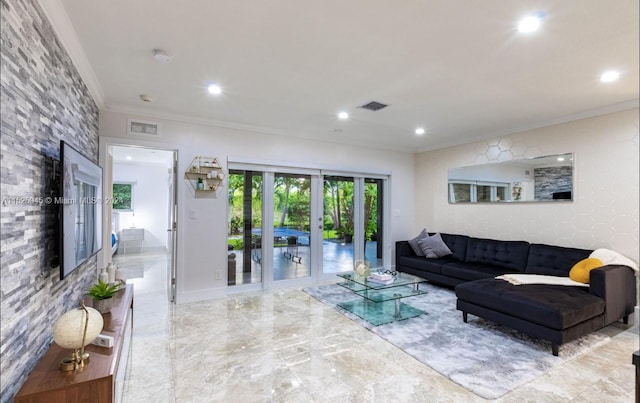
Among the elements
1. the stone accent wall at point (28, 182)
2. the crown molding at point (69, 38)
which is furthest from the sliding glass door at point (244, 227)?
the stone accent wall at point (28, 182)

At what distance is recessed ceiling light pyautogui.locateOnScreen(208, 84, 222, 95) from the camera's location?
119 inches

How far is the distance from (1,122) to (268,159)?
11.0ft

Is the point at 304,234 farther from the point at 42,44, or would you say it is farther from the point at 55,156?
the point at 42,44

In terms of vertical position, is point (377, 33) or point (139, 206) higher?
point (377, 33)

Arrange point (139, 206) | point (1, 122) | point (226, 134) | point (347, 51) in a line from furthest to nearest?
1. point (139, 206)
2. point (226, 134)
3. point (347, 51)
4. point (1, 122)

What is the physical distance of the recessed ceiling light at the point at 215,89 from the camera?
3027 millimetres

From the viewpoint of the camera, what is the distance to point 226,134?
14.1 ft

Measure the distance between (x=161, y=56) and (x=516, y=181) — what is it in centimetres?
455

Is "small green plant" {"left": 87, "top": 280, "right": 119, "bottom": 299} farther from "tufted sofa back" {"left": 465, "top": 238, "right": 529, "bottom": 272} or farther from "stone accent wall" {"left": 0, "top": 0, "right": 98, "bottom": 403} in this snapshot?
"tufted sofa back" {"left": 465, "top": 238, "right": 529, "bottom": 272}

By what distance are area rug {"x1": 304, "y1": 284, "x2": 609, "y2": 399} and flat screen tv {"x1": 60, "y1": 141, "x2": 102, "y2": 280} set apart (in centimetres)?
256

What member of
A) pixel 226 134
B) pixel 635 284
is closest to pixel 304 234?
pixel 226 134

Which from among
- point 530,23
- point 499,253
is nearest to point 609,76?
point 530,23

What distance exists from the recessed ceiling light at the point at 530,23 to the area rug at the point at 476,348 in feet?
7.88

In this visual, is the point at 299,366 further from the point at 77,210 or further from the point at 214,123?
the point at 214,123
